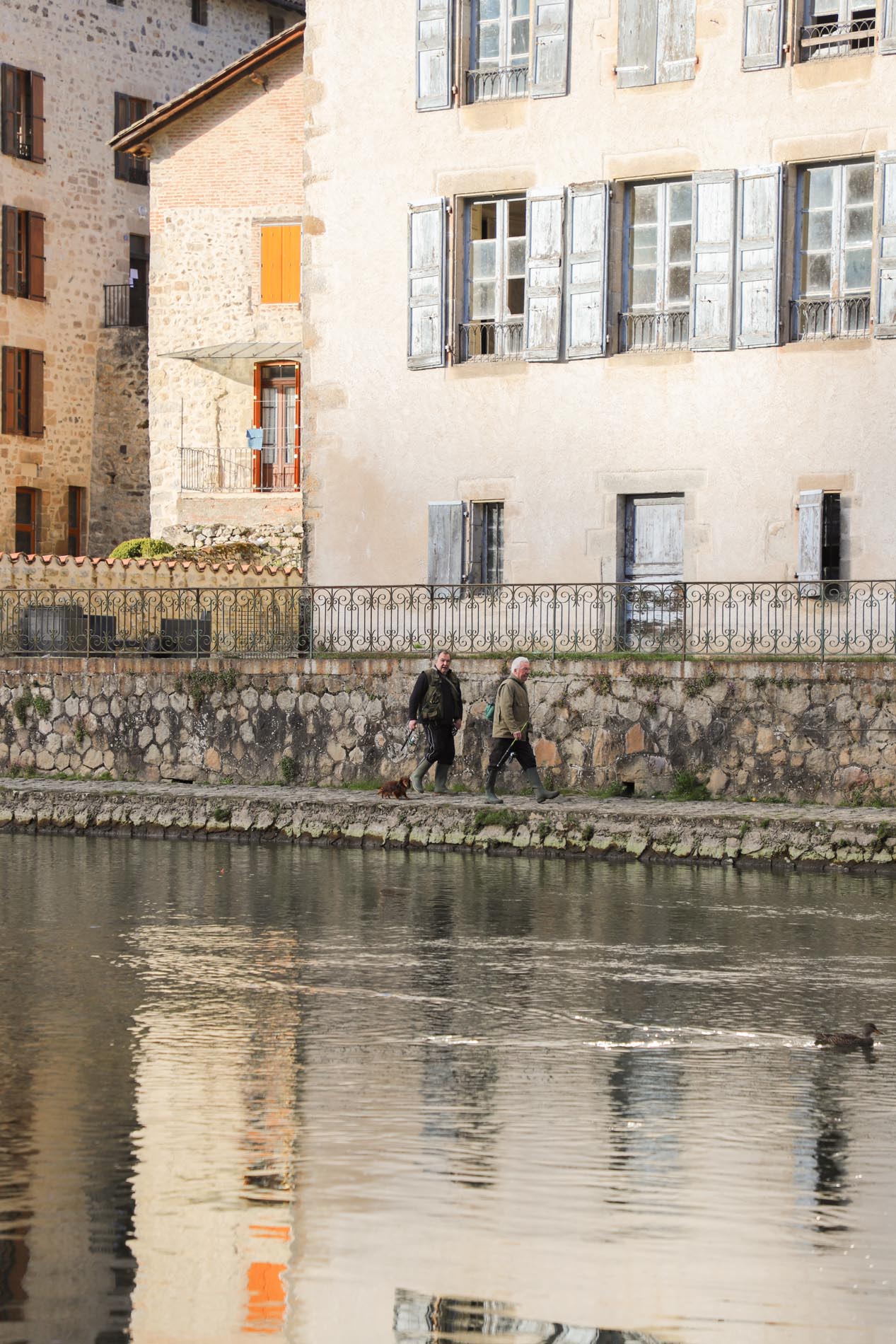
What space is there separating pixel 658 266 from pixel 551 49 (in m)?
2.97

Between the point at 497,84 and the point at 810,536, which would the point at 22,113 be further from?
the point at 810,536

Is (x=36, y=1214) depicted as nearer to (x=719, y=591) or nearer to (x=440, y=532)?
(x=719, y=591)

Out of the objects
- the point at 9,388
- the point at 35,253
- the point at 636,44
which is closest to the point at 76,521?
the point at 9,388

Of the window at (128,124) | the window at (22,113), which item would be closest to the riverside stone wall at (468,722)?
the window at (22,113)

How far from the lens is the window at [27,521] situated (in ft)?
147

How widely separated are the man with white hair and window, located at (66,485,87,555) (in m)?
26.7

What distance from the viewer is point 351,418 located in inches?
1035

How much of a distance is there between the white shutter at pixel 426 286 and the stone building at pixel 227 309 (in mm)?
12392

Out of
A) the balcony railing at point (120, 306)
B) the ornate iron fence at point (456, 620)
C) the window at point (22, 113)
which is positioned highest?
the window at point (22, 113)

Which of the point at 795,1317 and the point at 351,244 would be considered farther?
the point at 351,244

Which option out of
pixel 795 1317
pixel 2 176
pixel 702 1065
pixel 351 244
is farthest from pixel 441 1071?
pixel 2 176

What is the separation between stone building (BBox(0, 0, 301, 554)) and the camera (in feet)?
146

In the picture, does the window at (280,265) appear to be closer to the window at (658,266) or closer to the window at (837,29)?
the window at (658,266)

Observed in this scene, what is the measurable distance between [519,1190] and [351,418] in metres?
20.2
